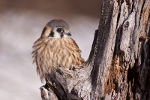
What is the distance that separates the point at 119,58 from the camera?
4137 mm

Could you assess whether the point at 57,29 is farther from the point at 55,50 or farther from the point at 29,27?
the point at 29,27

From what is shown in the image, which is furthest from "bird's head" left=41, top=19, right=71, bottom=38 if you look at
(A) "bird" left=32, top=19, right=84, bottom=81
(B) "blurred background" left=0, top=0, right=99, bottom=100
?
(B) "blurred background" left=0, top=0, right=99, bottom=100

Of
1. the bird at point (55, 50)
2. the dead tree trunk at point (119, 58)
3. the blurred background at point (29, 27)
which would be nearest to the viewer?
the dead tree trunk at point (119, 58)

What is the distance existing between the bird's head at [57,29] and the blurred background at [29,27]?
232 cm

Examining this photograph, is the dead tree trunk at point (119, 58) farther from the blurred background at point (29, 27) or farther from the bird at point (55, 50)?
the blurred background at point (29, 27)

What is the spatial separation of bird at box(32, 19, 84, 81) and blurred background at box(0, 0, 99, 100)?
7.60 feet

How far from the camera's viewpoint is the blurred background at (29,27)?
8.30 meters

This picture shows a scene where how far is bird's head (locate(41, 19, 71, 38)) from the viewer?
5646 mm

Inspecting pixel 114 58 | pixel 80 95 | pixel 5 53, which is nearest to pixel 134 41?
pixel 114 58

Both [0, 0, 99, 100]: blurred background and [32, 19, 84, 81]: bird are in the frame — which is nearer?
[32, 19, 84, 81]: bird

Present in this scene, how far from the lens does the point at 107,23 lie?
166 inches

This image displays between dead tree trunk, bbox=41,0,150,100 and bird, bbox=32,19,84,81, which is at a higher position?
bird, bbox=32,19,84,81

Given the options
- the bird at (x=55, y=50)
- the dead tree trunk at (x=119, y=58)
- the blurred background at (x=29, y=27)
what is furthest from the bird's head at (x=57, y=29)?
the blurred background at (x=29, y=27)

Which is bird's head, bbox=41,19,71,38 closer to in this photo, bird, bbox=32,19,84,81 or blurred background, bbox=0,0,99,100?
bird, bbox=32,19,84,81
